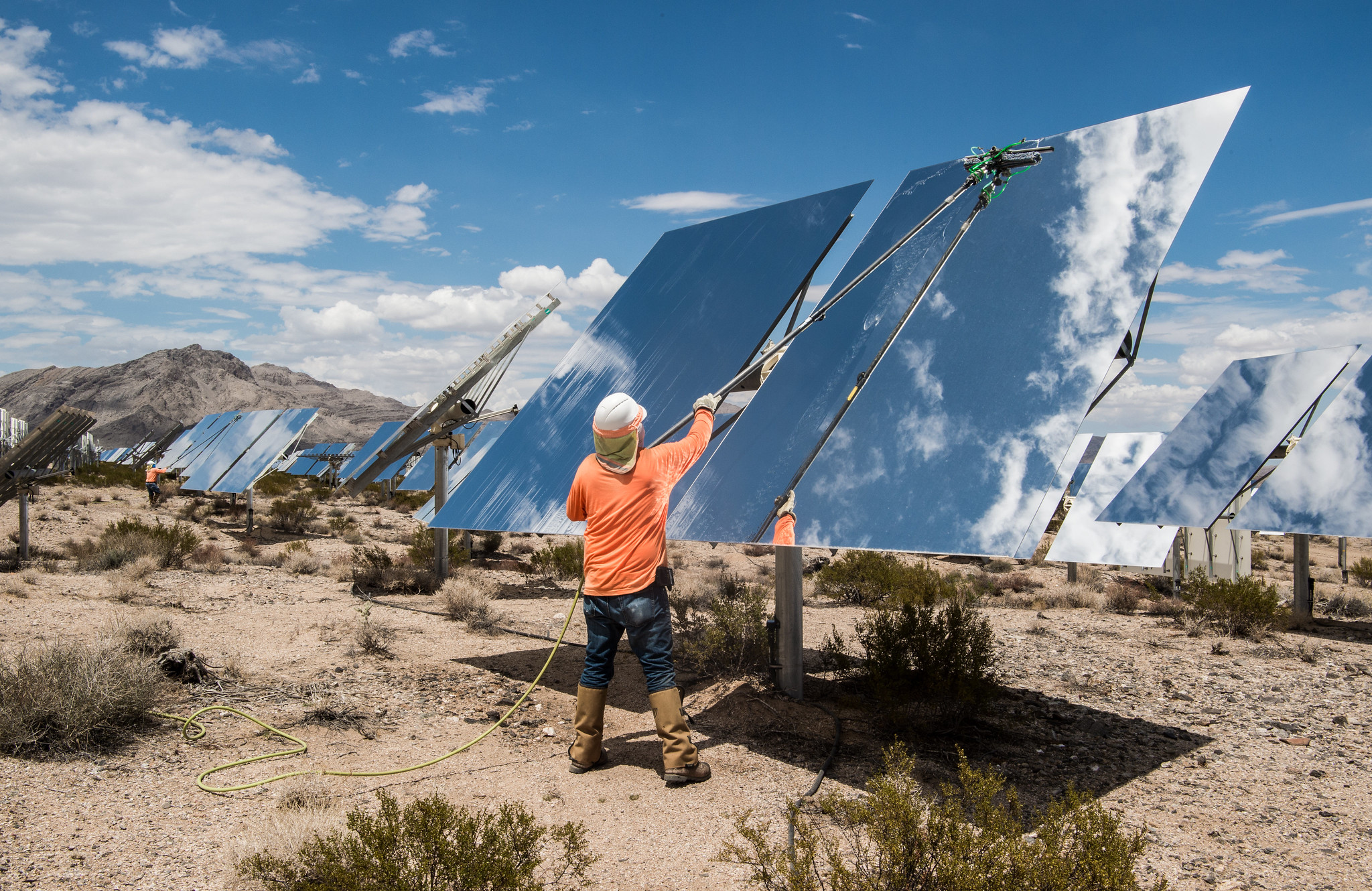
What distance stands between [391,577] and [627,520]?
36.9ft

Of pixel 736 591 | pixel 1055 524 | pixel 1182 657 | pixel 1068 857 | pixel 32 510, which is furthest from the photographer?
pixel 32 510

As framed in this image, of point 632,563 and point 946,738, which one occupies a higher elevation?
point 632,563

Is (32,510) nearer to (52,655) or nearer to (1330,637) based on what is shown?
(52,655)

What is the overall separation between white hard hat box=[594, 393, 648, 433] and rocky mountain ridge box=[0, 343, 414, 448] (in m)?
142

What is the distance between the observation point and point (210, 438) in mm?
31953

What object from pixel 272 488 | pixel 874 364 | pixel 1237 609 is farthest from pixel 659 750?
pixel 272 488

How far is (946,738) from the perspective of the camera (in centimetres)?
664

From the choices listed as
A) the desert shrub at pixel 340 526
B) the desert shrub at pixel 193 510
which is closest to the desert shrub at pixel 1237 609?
the desert shrub at pixel 340 526

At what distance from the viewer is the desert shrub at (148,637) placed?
7957mm

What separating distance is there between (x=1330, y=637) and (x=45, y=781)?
49.5 feet

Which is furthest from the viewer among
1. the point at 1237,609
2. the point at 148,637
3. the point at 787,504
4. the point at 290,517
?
the point at 290,517

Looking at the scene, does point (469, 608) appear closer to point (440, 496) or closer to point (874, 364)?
point (440, 496)

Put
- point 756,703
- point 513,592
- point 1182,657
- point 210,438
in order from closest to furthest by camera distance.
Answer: point 756,703 < point 1182,657 < point 513,592 < point 210,438

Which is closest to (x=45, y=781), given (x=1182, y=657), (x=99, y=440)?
(x=1182, y=657)
